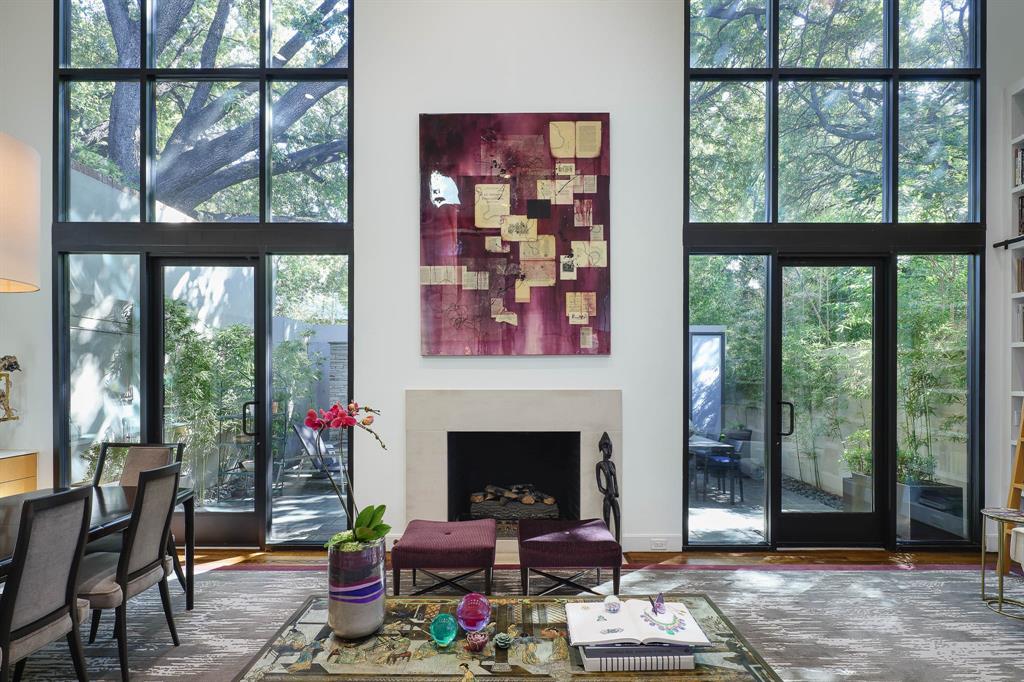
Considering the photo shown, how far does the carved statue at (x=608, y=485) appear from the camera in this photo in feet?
12.0

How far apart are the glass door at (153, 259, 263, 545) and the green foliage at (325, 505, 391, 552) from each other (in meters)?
2.64

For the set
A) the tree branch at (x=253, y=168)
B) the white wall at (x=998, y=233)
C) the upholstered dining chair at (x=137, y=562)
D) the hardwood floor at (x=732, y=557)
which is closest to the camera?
the upholstered dining chair at (x=137, y=562)

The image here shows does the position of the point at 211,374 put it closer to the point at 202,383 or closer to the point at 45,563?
the point at 202,383

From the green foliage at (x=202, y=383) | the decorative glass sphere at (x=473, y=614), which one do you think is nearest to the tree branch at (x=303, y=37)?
the green foliage at (x=202, y=383)

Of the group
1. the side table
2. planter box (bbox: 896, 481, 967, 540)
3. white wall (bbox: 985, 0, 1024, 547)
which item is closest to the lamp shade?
the side table

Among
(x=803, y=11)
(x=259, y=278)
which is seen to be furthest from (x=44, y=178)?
(x=803, y=11)

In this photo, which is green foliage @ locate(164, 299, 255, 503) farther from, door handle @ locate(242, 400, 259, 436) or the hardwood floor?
the hardwood floor

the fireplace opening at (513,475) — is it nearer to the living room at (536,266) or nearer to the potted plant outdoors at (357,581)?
the living room at (536,266)

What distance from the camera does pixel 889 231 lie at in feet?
13.8

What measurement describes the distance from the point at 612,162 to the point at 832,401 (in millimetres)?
2523

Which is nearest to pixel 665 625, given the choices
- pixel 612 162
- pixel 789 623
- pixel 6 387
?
pixel 789 623

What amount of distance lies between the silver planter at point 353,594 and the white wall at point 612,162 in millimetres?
2189

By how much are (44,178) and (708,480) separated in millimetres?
5606

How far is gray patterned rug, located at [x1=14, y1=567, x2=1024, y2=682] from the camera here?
254cm
